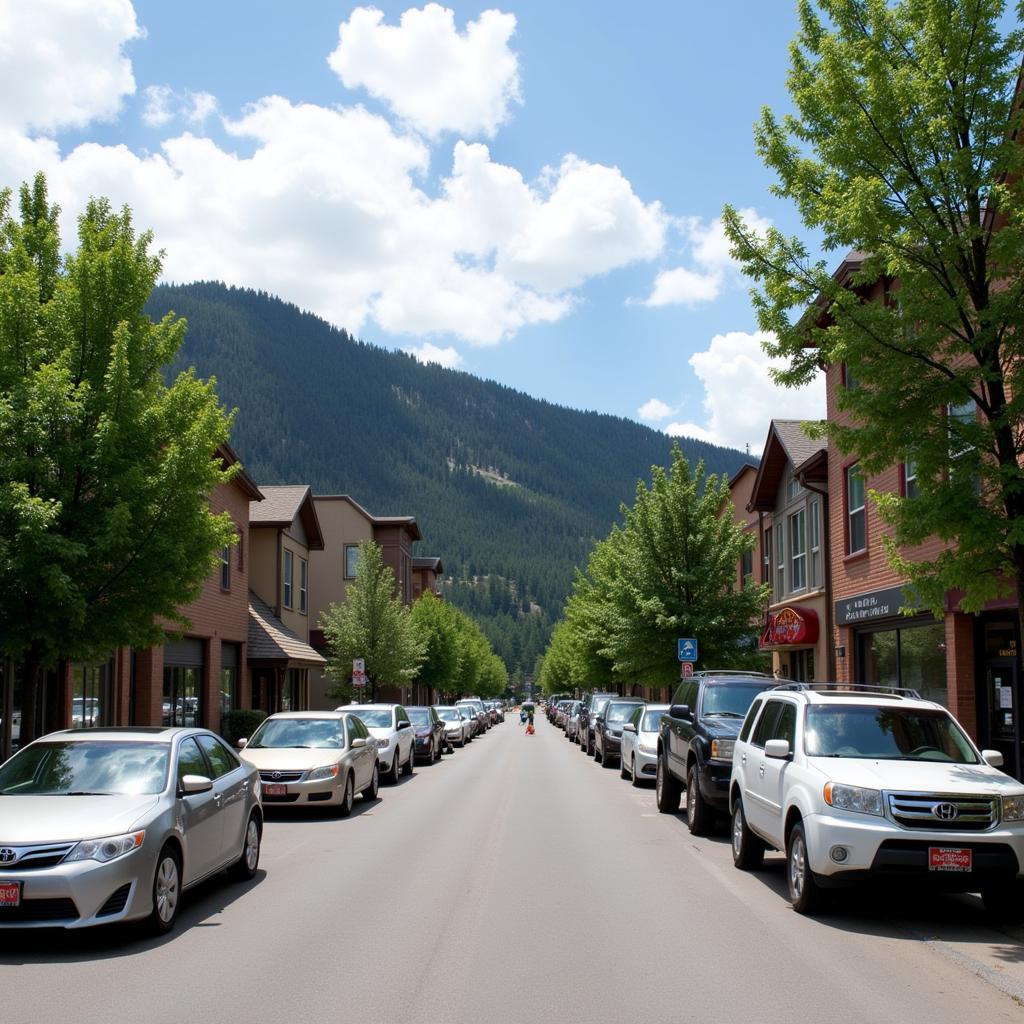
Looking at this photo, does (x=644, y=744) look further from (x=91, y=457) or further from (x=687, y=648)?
(x=91, y=457)

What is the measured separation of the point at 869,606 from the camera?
70.8ft

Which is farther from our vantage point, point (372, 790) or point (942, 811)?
point (372, 790)

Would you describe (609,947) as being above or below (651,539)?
below

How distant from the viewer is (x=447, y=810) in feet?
57.4

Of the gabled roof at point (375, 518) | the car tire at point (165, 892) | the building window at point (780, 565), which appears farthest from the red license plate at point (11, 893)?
the gabled roof at point (375, 518)

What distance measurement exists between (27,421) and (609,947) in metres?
9.01

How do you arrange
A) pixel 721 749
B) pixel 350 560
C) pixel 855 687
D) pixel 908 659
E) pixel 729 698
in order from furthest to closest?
1. pixel 350 560
2. pixel 908 659
3. pixel 729 698
4. pixel 721 749
5. pixel 855 687

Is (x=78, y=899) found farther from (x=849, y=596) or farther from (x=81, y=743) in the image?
(x=849, y=596)

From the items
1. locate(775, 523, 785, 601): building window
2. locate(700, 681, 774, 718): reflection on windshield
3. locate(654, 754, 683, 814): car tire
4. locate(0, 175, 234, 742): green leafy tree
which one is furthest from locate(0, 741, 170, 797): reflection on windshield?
locate(775, 523, 785, 601): building window

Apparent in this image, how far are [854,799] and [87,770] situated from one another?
625 centimetres

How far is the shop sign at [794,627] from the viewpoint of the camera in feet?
87.1

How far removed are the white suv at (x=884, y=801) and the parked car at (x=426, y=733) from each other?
65.0 feet

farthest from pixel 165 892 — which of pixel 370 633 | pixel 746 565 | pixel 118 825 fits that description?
pixel 370 633

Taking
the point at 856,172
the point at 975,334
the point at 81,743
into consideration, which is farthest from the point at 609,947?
the point at 856,172
